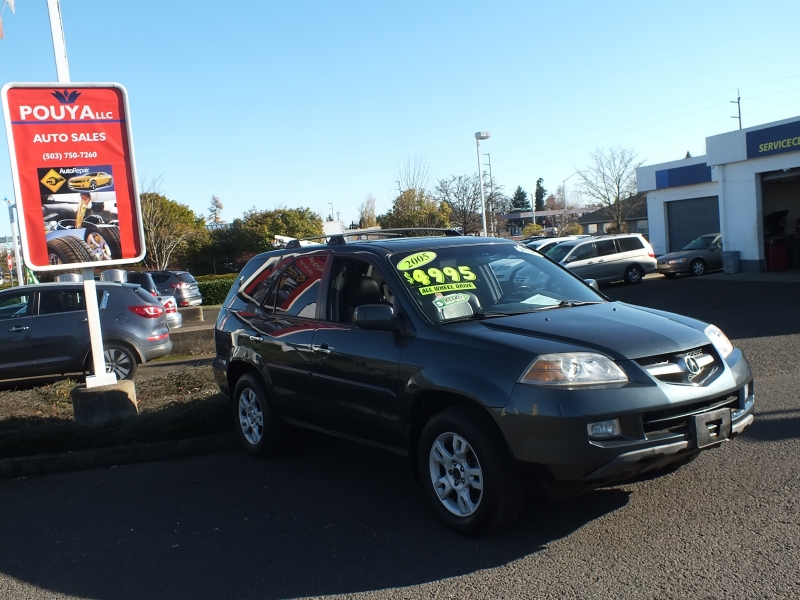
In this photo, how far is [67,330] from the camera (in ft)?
36.8

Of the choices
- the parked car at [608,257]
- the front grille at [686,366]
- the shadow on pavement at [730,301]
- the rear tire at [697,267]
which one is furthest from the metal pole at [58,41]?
the rear tire at [697,267]

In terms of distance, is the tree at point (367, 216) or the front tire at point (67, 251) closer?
the front tire at point (67, 251)

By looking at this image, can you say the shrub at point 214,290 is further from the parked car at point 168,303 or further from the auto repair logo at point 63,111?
the auto repair logo at point 63,111

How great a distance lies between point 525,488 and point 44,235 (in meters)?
5.53

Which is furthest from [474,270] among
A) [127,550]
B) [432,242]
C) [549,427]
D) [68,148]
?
[68,148]

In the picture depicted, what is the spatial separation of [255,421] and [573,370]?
3.44 metres

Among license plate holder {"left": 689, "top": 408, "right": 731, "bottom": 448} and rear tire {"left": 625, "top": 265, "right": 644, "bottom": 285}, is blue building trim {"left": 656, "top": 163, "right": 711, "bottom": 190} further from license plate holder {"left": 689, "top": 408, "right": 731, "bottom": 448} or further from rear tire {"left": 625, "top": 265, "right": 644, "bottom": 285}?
license plate holder {"left": 689, "top": 408, "right": 731, "bottom": 448}

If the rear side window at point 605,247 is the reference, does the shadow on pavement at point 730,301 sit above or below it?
below

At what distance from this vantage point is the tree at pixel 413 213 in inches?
1128

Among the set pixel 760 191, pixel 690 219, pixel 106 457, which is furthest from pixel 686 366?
pixel 690 219

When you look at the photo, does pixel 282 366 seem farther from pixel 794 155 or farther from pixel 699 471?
pixel 794 155

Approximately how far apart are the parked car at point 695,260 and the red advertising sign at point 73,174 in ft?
72.1

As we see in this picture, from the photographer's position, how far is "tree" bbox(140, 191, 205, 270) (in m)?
40.2

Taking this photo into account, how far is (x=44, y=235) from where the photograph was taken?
297 inches
